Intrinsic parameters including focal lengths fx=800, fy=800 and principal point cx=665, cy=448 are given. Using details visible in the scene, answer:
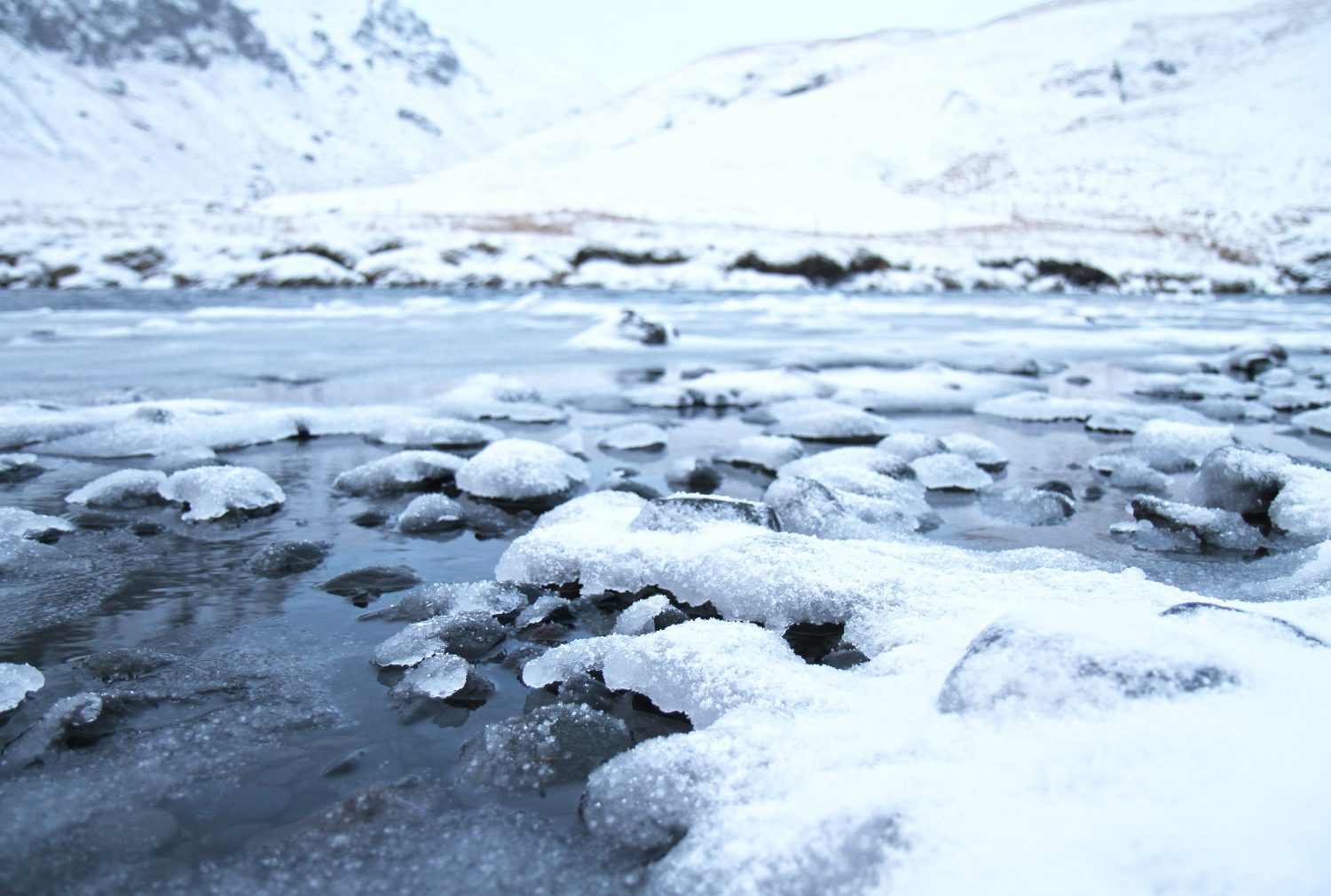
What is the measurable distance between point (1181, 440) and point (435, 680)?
237 centimetres

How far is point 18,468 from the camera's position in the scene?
2176mm

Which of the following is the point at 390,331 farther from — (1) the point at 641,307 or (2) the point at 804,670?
(2) the point at 804,670

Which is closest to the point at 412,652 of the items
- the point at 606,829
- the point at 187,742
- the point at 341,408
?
the point at 187,742

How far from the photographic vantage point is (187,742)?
0.93 metres

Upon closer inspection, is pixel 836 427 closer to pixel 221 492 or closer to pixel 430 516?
pixel 430 516

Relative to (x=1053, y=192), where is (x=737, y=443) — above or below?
below

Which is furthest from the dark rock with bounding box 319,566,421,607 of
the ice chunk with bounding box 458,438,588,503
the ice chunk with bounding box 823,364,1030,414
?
the ice chunk with bounding box 823,364,1030,414

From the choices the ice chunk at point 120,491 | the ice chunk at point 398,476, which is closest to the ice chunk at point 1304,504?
the ice chunk at point 398,476

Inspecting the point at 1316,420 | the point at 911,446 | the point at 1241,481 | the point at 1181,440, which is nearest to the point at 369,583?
→ the point at 911,446

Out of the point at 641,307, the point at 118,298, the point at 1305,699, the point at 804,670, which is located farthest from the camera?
the point at 118,298

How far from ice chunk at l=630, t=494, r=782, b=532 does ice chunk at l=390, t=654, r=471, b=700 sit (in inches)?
21.1

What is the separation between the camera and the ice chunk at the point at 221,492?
178 centimetres

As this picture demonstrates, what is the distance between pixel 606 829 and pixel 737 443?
5.97 ft

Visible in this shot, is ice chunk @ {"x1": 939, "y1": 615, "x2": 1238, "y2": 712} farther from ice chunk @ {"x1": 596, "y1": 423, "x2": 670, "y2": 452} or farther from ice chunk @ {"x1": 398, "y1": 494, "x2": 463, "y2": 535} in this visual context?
ice chunk @ {"x1": 596, "y1": 423, "x2": 670, "y2": 452}
